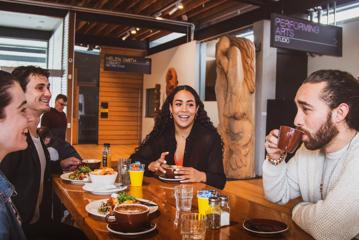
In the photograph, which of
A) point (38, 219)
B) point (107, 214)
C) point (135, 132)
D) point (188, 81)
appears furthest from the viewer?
point (135, 132)

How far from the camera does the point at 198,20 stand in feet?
30.7

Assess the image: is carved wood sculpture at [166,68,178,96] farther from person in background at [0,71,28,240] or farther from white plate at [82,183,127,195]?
person in background at [0,71,28,240]

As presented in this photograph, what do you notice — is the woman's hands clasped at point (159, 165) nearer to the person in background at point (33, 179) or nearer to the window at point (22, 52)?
the person in background at point (33, 179)

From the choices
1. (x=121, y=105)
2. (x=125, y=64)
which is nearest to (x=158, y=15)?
(x=125, y=64)

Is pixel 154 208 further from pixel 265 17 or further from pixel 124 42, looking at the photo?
pixel 124 42

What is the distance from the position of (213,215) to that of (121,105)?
1226 cm

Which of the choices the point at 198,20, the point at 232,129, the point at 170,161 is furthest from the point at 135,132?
the point at 170,161

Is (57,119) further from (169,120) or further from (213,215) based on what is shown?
(213,215)

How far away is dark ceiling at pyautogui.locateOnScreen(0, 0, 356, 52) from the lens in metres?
7.20

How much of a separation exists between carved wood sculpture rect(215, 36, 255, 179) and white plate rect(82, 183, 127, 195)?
4.81 meters

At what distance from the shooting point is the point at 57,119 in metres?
6.82

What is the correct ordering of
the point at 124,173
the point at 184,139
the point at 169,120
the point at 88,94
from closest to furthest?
the point at 124,173, the point at 184,139, the point at 169,120, the point at 88,94

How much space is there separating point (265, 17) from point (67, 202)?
20.6ft

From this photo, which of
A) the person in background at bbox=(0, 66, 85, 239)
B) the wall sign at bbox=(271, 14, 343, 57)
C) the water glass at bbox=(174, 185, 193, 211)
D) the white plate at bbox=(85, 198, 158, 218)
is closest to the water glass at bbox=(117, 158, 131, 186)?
the person in background at bbox=(0, 66, 85, 239)
